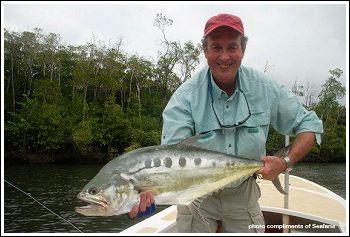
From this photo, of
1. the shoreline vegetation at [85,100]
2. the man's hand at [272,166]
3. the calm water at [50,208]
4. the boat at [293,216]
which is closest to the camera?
the man's hand at [272,166]

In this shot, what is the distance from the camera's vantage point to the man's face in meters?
3.59

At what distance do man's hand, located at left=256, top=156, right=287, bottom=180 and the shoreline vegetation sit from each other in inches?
1684

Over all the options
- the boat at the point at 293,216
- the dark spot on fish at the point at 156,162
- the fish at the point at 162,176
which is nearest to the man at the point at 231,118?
the fish at the point at 162,176

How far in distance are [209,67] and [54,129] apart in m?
47.7

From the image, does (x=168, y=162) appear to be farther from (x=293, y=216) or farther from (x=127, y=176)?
(x=293, y=216)

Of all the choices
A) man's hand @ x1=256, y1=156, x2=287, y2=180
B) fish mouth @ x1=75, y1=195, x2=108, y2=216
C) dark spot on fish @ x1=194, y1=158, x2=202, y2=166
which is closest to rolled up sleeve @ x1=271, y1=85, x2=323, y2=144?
man's hand @ x1=256, y1=156, x2=287, y2=180

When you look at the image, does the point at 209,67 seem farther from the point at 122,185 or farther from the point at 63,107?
the point at 63,107

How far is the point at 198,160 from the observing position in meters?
3.34

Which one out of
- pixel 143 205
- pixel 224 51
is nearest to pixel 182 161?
pixel 143 205

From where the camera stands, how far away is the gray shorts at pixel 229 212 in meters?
3.78

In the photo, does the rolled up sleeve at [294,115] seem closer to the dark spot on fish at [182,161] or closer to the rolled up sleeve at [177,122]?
the rolled up sleeve at [177,122]

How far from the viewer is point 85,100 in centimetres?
5384

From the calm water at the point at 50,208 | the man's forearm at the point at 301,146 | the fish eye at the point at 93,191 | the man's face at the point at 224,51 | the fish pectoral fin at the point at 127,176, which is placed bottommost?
the calm water at the point at 50,208

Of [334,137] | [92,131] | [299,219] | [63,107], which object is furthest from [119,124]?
[299,219]
